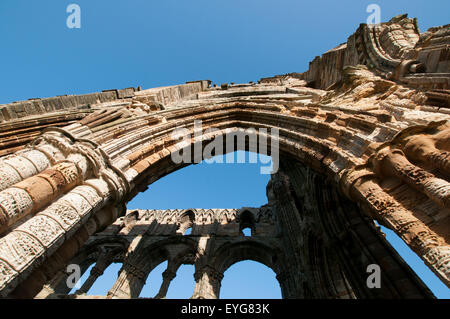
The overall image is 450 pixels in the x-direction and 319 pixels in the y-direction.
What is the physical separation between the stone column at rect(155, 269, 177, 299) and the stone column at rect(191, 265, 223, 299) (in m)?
1.82

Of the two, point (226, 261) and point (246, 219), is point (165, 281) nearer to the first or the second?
point (226, 261)

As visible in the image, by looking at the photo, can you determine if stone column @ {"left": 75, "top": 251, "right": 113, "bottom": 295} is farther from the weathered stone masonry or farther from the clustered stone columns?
the clustered stone columns

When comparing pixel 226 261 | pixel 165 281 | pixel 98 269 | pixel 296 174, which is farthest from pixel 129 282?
pixel 296 174

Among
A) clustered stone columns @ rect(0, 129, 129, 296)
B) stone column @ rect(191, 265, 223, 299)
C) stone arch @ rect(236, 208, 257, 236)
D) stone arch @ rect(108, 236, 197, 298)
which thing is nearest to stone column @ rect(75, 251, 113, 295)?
stone arch @ rect(108, 236, 197, 298)

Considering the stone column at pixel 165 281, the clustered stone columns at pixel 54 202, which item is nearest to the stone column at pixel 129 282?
the stone column at pixel 165 281

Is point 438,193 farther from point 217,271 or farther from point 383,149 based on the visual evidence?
point 217,271

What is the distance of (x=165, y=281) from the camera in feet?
38.1

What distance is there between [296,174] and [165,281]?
8758 mm

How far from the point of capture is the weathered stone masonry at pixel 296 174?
2.90 m
